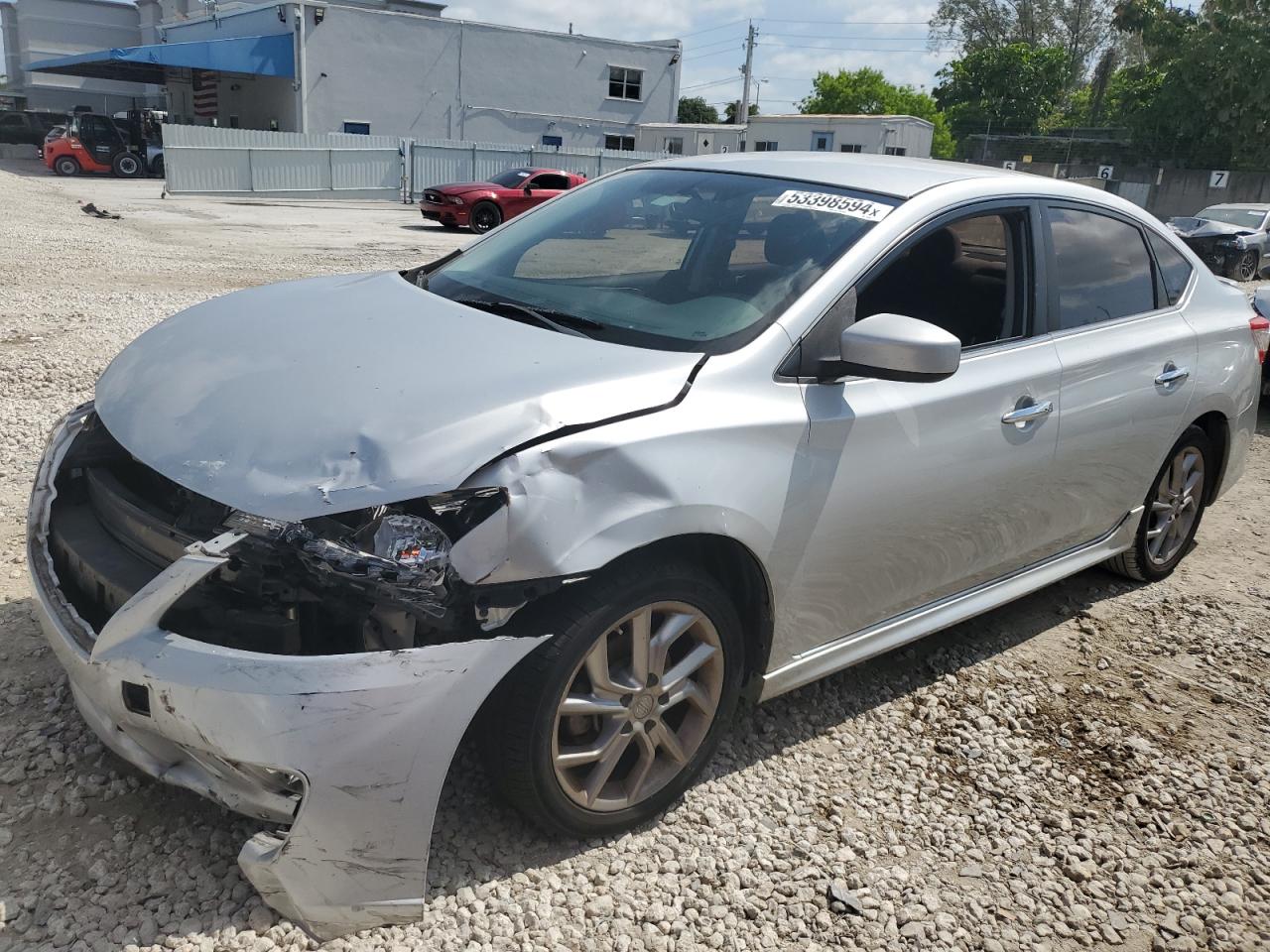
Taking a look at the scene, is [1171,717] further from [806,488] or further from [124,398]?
[124,398]

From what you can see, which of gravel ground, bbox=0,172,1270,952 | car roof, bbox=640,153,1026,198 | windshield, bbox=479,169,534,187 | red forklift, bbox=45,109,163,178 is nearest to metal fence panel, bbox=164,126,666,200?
red forklift, bbox=45,109,163,178

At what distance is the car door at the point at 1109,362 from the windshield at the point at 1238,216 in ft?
62.7

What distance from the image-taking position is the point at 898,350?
9.02 ft

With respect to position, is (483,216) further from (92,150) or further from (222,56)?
(222,56)

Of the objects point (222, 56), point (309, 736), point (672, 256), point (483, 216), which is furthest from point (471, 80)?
point (309, 736)

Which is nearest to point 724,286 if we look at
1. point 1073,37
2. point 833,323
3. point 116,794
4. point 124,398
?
point 833,323

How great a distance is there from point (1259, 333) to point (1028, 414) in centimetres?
214

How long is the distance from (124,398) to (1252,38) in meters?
44.7

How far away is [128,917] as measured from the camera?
2.40 metres

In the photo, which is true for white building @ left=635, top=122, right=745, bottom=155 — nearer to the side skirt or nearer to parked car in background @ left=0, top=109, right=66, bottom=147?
parked car in background @ left=0, top=109, right=66, bottom=147

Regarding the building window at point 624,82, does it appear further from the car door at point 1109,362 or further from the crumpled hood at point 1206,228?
the car door at point 1109,362

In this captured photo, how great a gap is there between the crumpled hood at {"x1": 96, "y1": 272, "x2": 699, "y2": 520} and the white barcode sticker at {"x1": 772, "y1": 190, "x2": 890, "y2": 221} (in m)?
0.87

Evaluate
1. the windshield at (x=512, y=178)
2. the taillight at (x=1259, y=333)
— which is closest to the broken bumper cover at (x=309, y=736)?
the taillight at (x=1259, y=333)

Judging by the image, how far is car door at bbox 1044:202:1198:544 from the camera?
12.2 feet
